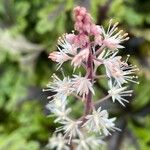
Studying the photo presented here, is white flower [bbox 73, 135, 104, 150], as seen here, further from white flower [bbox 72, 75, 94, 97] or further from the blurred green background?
the blurred green background

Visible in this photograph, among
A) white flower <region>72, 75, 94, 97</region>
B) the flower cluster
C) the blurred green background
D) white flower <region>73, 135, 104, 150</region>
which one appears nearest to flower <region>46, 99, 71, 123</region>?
the flower cluster

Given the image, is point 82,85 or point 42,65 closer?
point 82,85

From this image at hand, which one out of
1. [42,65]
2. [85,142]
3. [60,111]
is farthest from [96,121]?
[42,65]

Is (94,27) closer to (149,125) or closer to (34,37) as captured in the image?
(149,125)

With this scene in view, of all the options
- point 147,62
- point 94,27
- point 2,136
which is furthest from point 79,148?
point 147,62

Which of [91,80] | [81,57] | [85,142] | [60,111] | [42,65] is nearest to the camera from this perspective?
[81,57]

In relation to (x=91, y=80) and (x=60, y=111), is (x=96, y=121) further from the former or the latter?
(x=60, y=111)

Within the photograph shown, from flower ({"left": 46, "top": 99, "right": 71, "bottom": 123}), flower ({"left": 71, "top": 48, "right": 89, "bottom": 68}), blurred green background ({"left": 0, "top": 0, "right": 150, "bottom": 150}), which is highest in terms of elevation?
blurred green background ({"left": 0, "top": 0, "right": 150, "bottom": 150})

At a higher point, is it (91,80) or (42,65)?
(42,65)

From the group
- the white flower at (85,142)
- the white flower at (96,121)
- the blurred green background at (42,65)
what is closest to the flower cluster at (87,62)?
the white flower at (96,121)

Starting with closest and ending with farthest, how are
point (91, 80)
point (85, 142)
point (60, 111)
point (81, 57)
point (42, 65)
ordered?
point (81, 57) < point (91, 80) < point (60, 111) < point (85, 142) < point (42, 65)
